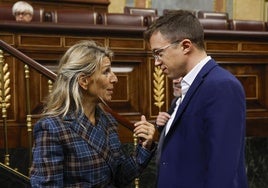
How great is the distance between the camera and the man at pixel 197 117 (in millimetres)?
1012

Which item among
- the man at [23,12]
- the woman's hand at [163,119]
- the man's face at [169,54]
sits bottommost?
the woman's hand at [163,119]

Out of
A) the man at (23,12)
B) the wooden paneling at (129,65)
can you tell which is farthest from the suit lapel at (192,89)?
the man at (23,12)

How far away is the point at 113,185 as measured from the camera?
1.39 meters

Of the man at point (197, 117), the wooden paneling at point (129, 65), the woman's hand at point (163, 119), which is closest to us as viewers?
the man at point (197, 117)

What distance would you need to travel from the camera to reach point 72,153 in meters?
1.22

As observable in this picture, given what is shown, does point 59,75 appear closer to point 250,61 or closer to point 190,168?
point 190,168

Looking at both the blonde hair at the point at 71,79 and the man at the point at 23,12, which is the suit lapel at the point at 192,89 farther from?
the man at the point at 23,12

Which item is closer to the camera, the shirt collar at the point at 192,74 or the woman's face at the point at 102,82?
the shirt collar at the point at 192,74

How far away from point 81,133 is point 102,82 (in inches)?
7.6

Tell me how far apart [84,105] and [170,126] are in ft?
1.09

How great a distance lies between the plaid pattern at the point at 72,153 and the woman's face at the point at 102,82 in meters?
0.09

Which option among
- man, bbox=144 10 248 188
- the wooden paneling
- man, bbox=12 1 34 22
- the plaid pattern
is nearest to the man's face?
man, bbox=144 10 248 188

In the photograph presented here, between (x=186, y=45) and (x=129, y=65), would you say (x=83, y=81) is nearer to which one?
(x=186, y=45)

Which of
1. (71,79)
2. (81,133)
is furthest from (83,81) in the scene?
(81,133)
